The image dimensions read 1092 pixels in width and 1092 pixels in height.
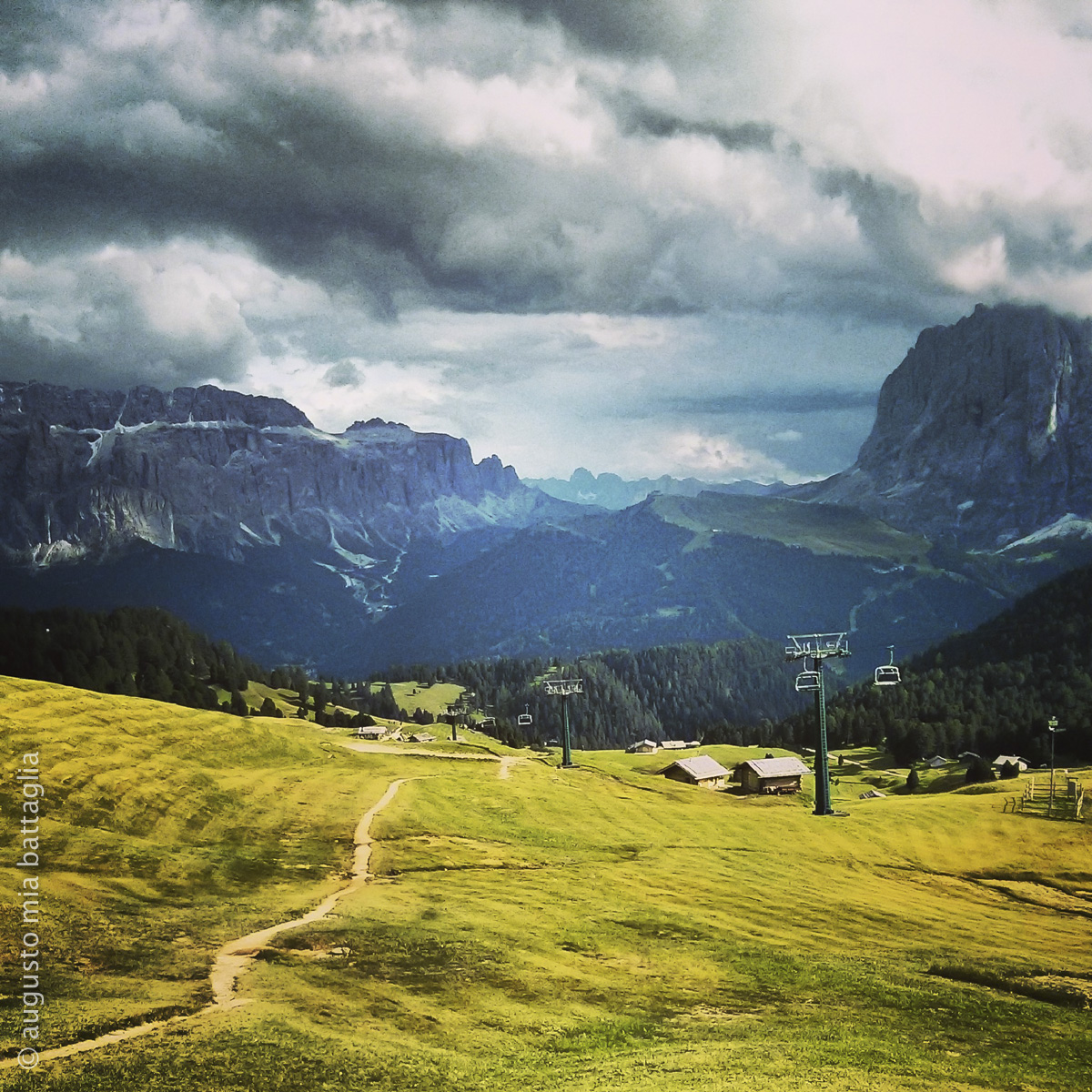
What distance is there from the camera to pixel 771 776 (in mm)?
152500

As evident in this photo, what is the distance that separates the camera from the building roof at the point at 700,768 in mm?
157600

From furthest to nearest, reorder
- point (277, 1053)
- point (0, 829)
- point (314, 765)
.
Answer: point (314, 765) → point (0, 829) → point (277, 1053)

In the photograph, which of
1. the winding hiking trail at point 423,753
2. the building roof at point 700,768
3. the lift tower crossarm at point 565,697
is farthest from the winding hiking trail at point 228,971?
the lift tower crossarm at point 565,697

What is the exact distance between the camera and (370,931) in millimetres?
46812

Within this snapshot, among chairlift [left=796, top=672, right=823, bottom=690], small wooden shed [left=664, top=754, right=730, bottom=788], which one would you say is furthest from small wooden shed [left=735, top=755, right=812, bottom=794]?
chairlift [left=796, top=672, right=823, bottom=690]

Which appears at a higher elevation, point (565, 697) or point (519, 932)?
point (565, 697)

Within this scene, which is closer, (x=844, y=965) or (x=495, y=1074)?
(x=495, y=1074)

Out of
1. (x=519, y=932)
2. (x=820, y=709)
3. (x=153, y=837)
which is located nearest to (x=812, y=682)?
(x=820, y=709)

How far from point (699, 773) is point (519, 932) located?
373ft

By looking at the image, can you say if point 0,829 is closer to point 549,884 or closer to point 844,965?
point 549,884

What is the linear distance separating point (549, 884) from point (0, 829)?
3609 centimetres

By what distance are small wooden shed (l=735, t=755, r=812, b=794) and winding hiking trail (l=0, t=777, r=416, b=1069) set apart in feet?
329

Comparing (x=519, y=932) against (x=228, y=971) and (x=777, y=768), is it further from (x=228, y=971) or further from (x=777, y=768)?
(x=777, y=768)

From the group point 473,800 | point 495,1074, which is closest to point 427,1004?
point 495,1074
